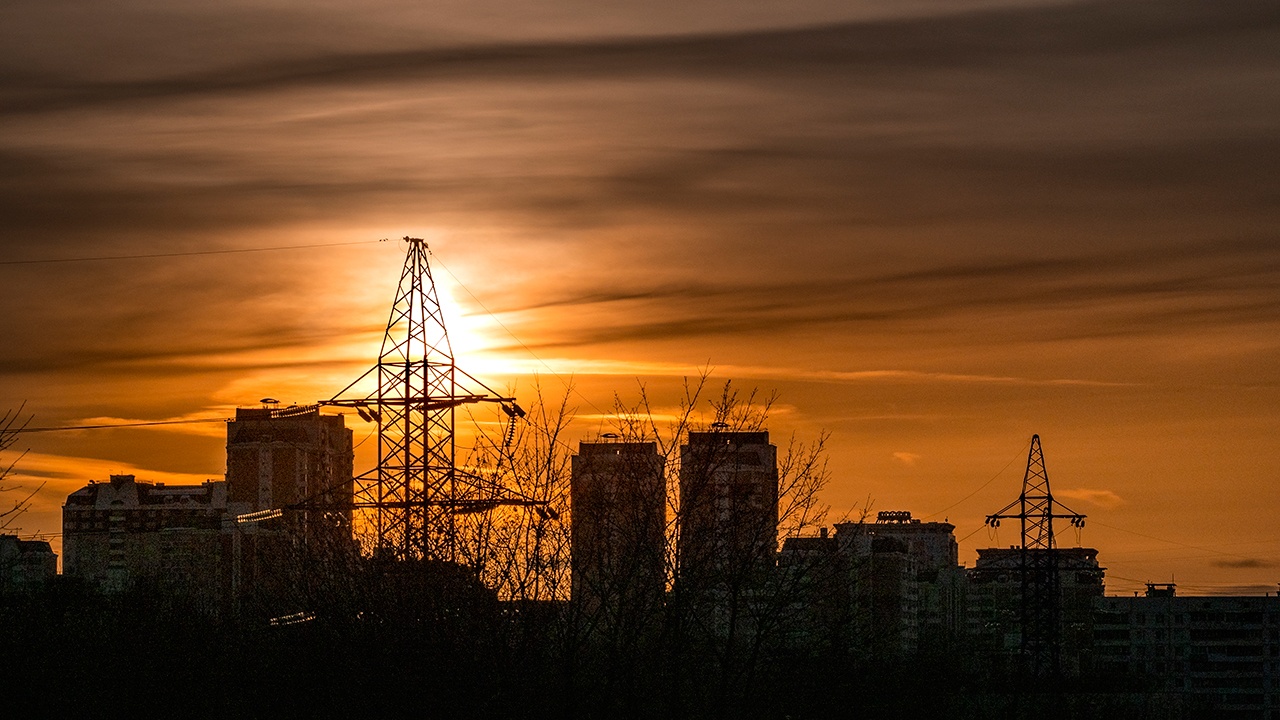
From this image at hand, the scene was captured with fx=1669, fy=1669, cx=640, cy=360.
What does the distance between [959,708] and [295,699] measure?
2309 cm

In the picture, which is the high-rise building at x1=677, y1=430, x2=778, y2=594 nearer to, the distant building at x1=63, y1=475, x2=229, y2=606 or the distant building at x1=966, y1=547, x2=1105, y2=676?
the distant building at x1=966, y1=547, x2=1105, y2=676

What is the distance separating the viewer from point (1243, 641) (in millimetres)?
126188

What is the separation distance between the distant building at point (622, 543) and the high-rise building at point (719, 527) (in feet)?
1.15

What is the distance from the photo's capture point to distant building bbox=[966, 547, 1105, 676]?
116312 millimetres

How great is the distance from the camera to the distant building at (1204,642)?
406ft

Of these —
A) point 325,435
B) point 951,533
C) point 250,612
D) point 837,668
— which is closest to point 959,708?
point 250,612

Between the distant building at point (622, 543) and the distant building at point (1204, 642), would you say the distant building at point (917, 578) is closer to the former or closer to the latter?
the distant building at point (1204, 642)

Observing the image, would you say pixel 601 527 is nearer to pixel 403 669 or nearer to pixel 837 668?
pixel 403 669

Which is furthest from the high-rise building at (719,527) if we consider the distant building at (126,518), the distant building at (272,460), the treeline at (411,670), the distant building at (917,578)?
the distant building at (126,518)

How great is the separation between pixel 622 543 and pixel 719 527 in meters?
1.22

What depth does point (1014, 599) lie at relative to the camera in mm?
143625

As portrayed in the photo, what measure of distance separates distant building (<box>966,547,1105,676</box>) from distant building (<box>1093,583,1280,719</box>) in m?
2.88

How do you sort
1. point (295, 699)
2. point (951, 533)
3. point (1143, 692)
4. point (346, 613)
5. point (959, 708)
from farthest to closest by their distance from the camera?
point (951, 533), point (1143, 692), point (959, 708), point (295, 699), point (346, 613)

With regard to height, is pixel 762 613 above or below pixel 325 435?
below
